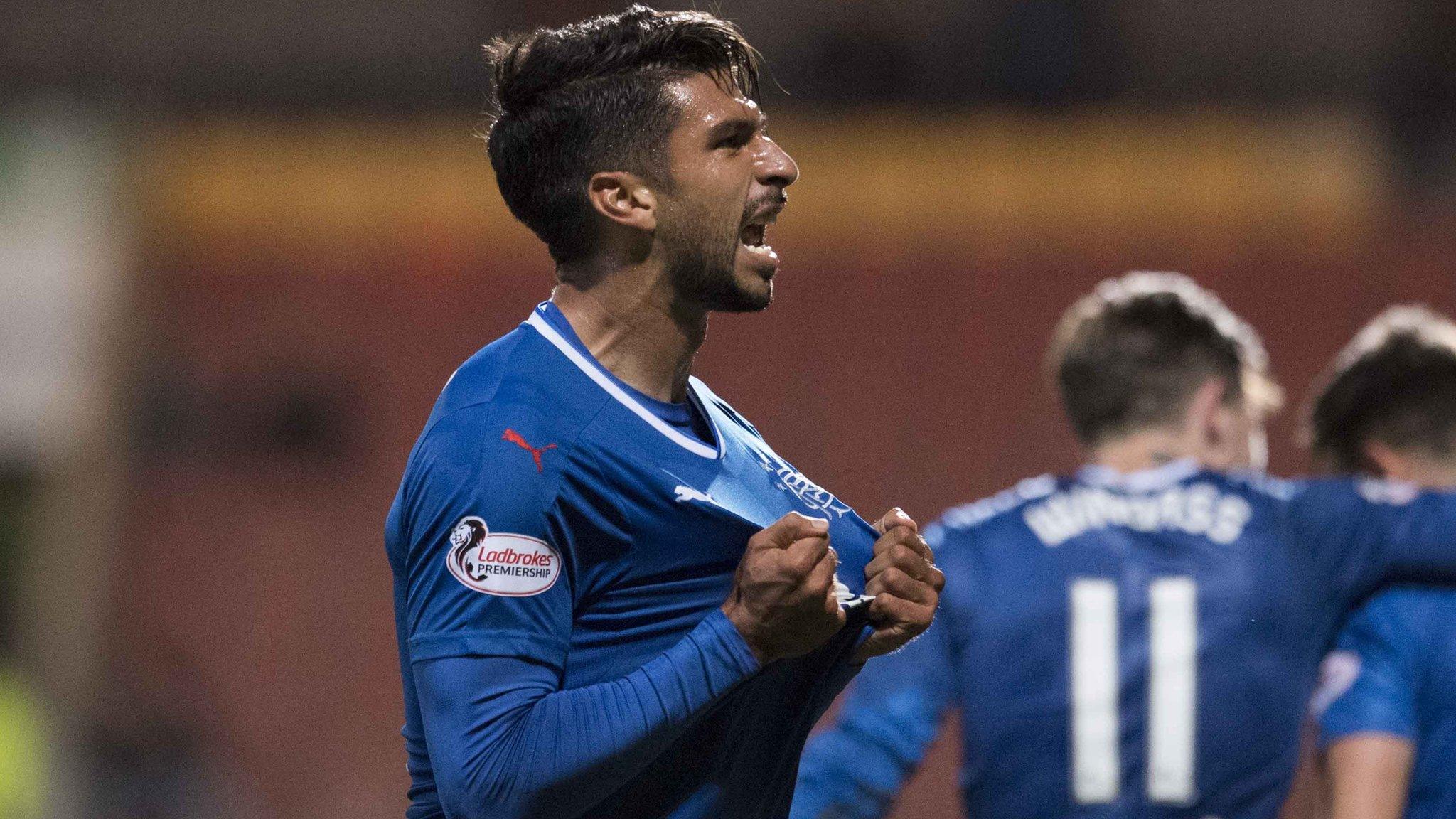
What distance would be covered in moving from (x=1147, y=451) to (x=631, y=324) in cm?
161

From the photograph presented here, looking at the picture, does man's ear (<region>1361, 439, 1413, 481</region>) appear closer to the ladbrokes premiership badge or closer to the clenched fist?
the clenched fist

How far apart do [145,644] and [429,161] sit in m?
3.92

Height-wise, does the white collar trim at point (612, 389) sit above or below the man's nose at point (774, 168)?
below

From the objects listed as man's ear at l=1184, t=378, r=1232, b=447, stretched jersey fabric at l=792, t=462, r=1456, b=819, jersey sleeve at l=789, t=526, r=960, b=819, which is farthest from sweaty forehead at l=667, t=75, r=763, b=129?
man's ear at l=1184, t=378, r=1232, b=447

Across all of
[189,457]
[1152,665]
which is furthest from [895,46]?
[1152,665]

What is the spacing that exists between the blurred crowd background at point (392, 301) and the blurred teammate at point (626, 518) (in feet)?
29.2

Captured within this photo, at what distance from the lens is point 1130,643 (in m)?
3.16

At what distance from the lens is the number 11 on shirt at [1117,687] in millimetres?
3117

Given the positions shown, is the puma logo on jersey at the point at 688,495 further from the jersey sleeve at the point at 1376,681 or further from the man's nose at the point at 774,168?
the jersey sleeve at the point at 1376,681

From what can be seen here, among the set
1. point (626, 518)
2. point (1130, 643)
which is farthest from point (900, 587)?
point (1130, 643)

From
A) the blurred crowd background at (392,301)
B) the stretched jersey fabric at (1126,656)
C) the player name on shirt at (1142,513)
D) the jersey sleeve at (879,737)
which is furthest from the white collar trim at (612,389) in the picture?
the blurred crowd background at (392,301)

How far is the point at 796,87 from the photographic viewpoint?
1255cm

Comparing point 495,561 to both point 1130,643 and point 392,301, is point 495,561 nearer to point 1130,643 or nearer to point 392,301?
point 1130,643

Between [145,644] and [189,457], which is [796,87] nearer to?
[189,457]
